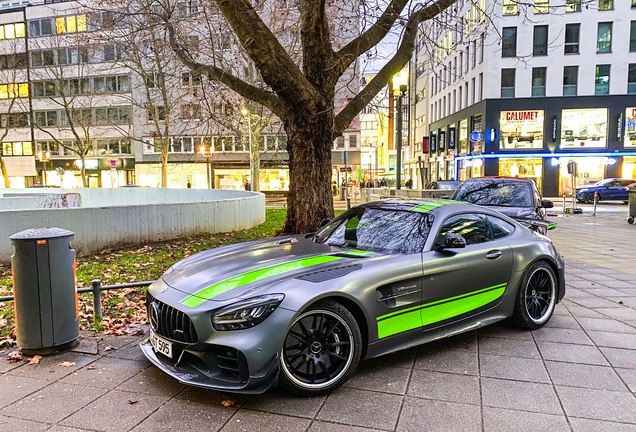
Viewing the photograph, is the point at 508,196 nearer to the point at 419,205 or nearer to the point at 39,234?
the point at 419,205

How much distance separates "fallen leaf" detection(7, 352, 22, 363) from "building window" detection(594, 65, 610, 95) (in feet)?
137

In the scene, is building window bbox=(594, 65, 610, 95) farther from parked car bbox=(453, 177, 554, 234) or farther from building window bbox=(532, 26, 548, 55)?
parked car bbox=(453, 177, 554, 234)

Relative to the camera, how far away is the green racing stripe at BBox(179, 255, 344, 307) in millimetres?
3393

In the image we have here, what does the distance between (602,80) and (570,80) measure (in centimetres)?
234

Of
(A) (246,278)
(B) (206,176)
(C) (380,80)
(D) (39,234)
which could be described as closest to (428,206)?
(A) (246,278)

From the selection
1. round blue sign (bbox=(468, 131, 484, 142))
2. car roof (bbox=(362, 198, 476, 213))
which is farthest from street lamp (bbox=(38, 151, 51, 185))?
car roof (bbox=(362, 198, 476, 213))

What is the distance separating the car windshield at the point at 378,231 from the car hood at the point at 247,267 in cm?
22

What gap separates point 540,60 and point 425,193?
26.0 metres

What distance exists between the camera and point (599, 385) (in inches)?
142

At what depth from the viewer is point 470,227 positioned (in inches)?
185

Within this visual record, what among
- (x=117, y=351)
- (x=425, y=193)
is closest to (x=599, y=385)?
(x=117, y=351)

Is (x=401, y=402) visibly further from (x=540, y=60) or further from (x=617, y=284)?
(x=540, y=60)

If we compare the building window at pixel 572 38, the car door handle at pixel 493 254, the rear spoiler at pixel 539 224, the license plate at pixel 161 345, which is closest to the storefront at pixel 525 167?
the building window at pixel 572 38

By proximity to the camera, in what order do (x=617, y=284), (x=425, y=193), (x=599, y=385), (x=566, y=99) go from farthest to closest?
(x=566, y=99) < (x=425, y=193) < (x=617, y=284) < (x=599, y=385)
